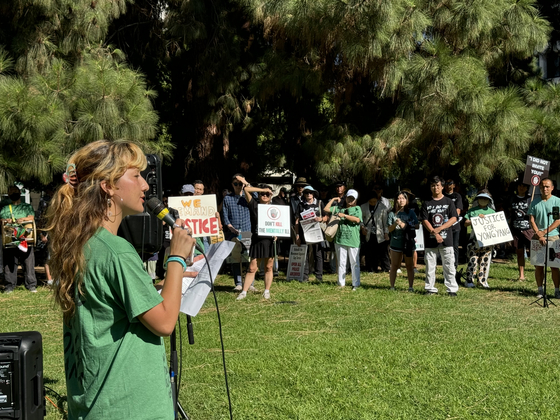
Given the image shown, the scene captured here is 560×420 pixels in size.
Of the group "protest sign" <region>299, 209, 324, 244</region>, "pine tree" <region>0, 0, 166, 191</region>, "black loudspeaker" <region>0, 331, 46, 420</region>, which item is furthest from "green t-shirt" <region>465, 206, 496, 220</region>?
"black loudspeaker" <region>0, 331, 46, 420</region>

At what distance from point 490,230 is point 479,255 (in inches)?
19.3

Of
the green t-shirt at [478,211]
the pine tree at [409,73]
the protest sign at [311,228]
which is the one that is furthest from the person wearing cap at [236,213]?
the green t-shirt at [478,211]

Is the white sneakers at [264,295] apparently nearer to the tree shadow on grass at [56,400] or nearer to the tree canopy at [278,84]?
the tree canopy at [278,84]

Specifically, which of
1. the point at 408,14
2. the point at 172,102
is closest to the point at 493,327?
the point at 408,14

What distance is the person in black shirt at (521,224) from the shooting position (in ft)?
38.4

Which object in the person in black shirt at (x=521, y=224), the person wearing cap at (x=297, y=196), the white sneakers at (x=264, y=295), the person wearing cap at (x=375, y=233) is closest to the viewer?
the white sneakers at (x=264, y=295)

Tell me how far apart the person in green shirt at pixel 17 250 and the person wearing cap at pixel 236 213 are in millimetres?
3570

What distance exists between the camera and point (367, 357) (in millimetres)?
6184

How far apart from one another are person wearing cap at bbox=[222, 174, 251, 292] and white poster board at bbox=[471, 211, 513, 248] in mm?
4071

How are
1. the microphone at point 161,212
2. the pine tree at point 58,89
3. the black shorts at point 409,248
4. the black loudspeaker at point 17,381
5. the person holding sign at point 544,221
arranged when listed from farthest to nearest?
the black shorts at point 409,248
the pine tree at point 58,89
the person holding sign at point 544,221
the microphone at point 161,212
the black loudspeaker at point 17,381

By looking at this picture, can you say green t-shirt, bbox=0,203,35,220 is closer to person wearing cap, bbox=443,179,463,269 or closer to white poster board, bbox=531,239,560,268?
person wearing cap, bbox=443,179,463,269

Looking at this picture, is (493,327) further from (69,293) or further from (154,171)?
(69,293)

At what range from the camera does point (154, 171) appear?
12.1ft

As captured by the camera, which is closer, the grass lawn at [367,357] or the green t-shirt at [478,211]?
the grass lawn at [367,357]
